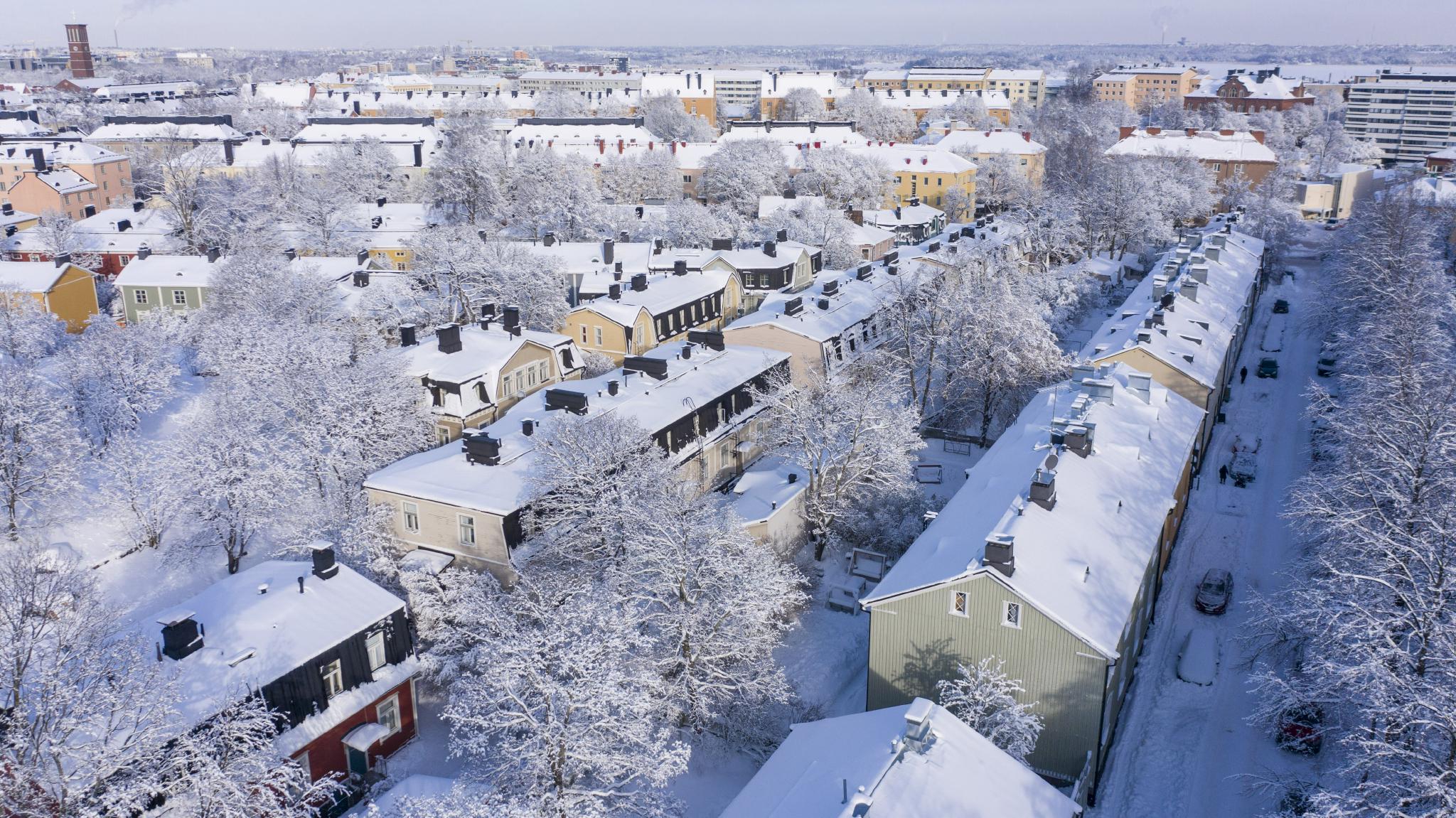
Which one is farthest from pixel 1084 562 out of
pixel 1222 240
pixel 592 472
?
pixel 1222 240

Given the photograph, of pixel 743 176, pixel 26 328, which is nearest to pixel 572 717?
pixel 26 328

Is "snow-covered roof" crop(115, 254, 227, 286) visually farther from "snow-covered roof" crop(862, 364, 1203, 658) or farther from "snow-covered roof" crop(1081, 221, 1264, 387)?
"snow-covered roof" crop(1081, 221, 1264, 387)

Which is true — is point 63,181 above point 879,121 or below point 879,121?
below

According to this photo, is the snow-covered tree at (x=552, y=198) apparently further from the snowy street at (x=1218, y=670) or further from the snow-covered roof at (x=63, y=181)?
the snowy street at (x=1218, y=670)

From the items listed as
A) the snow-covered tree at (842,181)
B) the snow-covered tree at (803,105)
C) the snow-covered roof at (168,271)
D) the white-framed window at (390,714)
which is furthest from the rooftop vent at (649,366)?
the snow-covered tree at (803,105)

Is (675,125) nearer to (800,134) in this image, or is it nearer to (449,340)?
(800,134)

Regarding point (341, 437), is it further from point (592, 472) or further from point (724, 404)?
point (724, 404)

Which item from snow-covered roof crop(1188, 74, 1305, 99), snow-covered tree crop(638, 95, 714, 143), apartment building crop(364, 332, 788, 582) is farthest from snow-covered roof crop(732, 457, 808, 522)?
snow-covered roof crop(1188, 74, 1305, 99)
